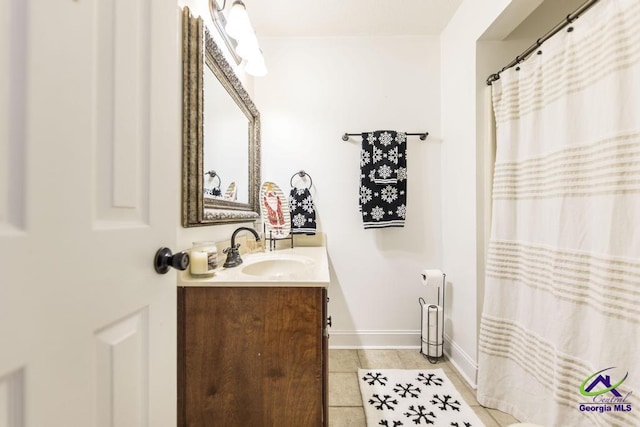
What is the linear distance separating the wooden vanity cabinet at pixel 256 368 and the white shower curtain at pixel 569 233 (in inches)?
39.4

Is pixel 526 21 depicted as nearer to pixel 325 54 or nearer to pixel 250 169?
pixel 325 54

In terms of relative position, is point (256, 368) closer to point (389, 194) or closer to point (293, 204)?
point (293, 204)

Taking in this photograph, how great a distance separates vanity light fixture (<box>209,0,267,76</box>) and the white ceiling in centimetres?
52

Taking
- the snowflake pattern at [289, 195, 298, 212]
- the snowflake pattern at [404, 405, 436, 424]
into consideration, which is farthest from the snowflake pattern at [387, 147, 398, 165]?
the snowflake pattern at [404, 405, 436, 424]

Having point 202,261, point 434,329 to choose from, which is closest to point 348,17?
point 202,261

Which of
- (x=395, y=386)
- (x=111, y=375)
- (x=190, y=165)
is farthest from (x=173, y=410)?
(x=395, y=386)

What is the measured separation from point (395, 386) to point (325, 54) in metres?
2.36

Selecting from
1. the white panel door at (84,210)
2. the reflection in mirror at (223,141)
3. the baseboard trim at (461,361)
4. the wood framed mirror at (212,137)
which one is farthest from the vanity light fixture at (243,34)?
the baseboard trim at (461,361)

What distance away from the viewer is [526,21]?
1523 mm

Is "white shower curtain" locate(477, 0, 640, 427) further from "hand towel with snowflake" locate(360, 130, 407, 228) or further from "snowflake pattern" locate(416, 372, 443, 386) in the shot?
"hand towel with snowflake" locate(360, 130, 407, 228)

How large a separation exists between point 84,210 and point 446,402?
5.81 ft

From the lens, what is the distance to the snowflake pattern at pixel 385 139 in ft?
6.35

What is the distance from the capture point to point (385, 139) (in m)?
1.94

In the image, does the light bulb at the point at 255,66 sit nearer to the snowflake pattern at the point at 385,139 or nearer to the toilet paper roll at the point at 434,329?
the snowflake pattern at the point at 385,139
